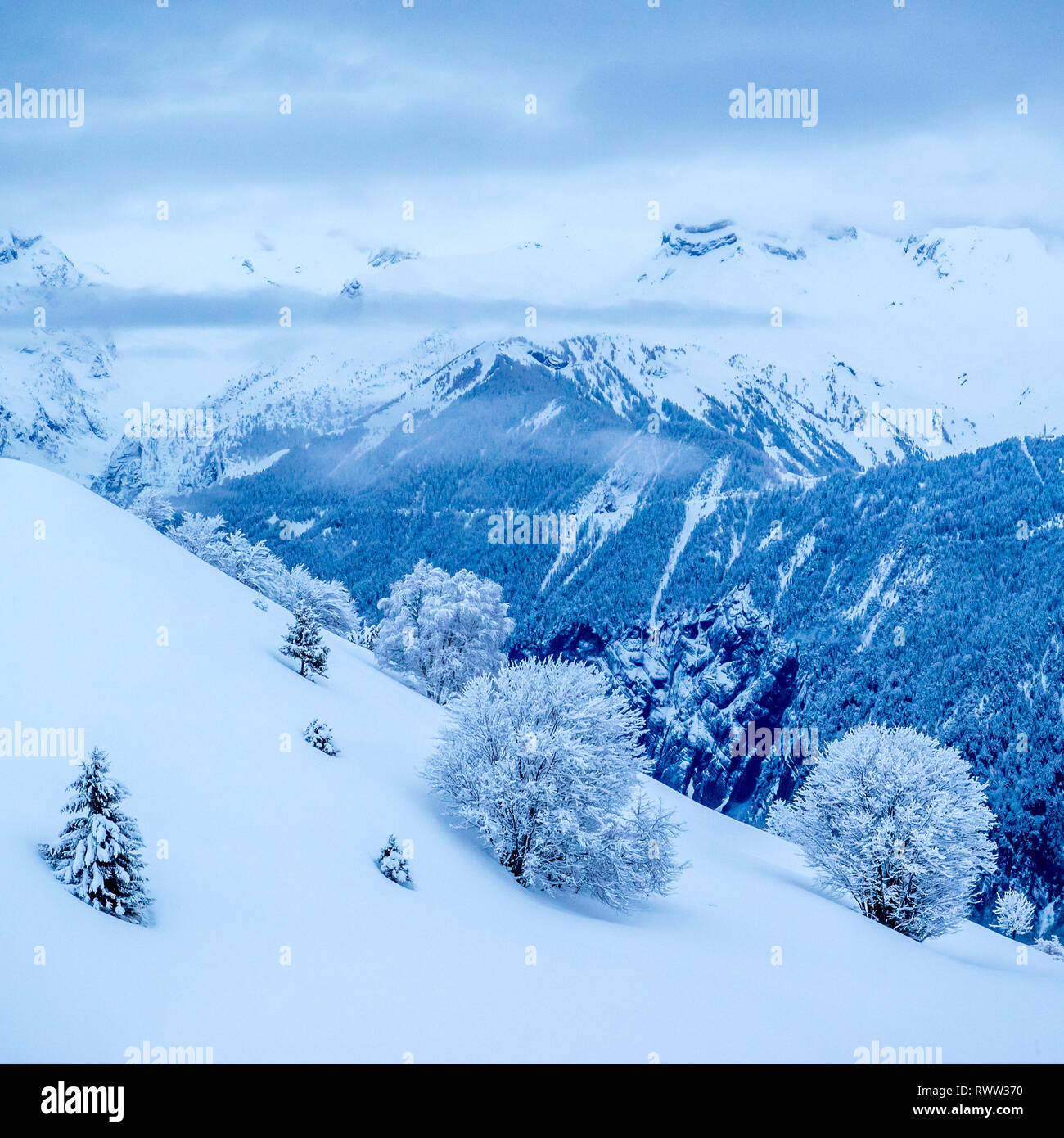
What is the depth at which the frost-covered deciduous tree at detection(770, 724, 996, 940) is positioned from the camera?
34.5 m

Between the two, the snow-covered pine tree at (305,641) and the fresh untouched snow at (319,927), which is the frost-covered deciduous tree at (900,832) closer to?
the fresh untouched snow at (319,927)

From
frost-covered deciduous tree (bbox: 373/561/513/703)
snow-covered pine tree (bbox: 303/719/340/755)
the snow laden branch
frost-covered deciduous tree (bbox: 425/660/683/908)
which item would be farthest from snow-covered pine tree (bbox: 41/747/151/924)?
the snow laden branch

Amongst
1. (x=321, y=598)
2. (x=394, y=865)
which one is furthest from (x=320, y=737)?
(x=321, y=598)

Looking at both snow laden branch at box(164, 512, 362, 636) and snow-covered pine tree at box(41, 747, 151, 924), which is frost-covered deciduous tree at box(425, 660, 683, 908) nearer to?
snow-covered pine tree at box(41, 747, 151, 924)

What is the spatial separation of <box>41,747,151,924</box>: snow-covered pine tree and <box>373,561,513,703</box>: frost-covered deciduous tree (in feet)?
129

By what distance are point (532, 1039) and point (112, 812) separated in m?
8.00

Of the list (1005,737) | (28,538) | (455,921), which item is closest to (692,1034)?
(455,921)

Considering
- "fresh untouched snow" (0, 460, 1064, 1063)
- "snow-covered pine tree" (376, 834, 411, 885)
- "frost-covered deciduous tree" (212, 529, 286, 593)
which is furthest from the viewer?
"frost-covered deciduous tree" (212, 529, 286, 593)

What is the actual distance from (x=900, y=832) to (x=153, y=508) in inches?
2553

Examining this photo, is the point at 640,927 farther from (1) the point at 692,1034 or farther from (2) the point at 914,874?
(2) the point at 914,874

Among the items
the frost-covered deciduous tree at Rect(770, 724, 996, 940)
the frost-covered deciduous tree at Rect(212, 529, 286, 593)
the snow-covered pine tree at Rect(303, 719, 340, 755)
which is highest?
the frost-covered deciduous tree at Rect(212, 529, 286, 593)

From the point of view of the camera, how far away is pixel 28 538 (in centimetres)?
3409

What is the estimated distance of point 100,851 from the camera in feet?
52.1
